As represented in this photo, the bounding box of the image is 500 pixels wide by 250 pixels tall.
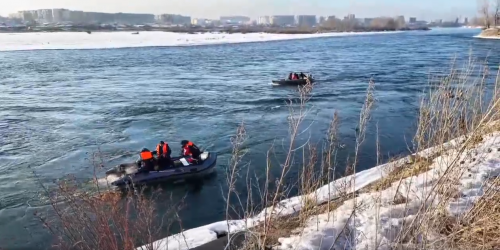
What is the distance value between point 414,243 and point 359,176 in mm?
5614

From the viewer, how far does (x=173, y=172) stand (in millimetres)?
11625

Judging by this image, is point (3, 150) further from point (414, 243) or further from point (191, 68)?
point (191, 68)

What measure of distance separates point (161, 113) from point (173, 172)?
741cm

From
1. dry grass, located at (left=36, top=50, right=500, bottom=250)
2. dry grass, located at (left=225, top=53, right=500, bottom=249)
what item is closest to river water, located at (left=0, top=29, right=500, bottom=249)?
dry grass, located at (left=225, top=53, right=500, bottom=249)

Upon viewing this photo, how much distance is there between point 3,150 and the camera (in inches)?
545

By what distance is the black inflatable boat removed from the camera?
36.1 feet

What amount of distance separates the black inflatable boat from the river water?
0.39 metres

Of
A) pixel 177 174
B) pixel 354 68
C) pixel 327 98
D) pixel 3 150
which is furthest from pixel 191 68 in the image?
pixel 177 174

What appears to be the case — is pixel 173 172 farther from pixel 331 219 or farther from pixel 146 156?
pixel 331 219

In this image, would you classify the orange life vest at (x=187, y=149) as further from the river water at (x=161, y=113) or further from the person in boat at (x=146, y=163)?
the person in boat at (x=146, y=163)

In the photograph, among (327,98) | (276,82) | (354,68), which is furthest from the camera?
(354,68)

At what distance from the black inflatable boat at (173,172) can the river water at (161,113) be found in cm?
39

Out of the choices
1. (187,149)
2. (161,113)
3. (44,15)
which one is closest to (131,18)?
(44,15)

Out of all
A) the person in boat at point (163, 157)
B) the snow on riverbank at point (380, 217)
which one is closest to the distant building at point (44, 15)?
the person in boat at point (163, 157)
